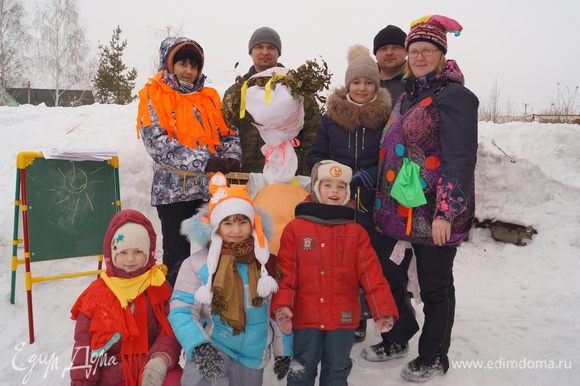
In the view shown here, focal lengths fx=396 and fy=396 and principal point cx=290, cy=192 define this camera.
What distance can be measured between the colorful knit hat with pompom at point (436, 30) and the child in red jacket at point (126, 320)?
7.42 feet

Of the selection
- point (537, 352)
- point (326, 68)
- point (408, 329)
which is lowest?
point (537, 352)

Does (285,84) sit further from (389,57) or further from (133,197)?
(133,197)

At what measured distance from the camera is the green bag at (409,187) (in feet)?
9.02

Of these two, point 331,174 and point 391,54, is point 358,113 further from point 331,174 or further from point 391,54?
point 391,54

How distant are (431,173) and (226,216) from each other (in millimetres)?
1448

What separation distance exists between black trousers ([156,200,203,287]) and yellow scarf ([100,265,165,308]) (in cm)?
91

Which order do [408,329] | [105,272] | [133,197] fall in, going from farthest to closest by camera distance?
[133,197] → [408,329] → [105,272]

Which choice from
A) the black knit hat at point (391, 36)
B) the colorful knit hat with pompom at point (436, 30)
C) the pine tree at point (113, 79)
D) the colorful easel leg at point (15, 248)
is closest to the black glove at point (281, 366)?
the colorful knit hat with pompom at point (436, 30)

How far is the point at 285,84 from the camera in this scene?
3.02 metres

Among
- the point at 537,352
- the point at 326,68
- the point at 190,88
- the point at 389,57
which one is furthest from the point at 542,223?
the point at 190,88

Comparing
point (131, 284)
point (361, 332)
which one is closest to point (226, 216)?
point (131, 284)

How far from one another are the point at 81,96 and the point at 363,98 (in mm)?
24722
